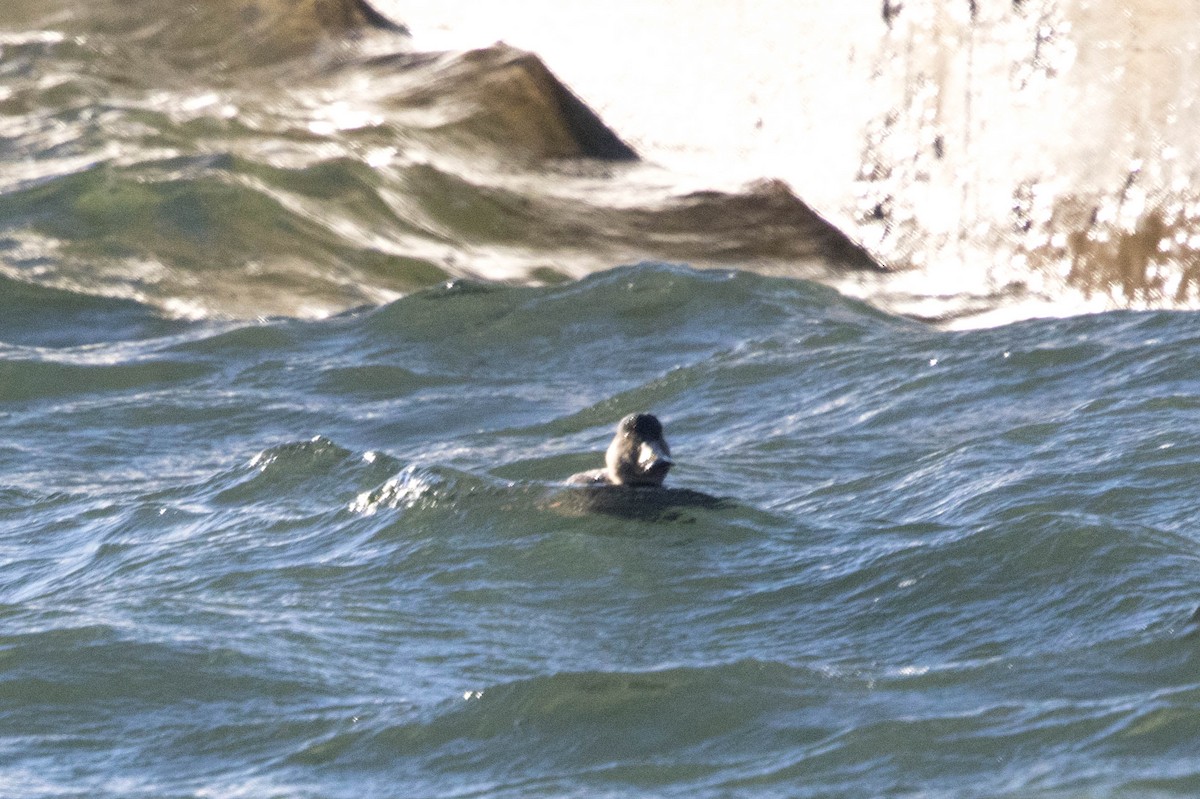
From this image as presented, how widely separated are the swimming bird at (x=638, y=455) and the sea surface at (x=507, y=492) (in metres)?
0.25

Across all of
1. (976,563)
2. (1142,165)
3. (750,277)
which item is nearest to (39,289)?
(750,277)

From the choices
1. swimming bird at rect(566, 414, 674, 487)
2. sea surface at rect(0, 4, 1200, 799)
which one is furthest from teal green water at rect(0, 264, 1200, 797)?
swimming bird at rect(566, 414, 674, 487)

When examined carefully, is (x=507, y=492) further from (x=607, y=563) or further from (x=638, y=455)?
(x=607, y=563)

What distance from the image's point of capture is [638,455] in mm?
8297

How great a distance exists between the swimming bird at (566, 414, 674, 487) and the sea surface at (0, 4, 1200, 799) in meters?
0.25

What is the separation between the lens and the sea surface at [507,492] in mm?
5941

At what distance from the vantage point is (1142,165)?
10531 millimetres

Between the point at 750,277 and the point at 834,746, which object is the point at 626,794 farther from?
the point at 750,277

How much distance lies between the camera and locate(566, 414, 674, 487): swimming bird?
325 inches

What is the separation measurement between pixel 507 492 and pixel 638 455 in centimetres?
68

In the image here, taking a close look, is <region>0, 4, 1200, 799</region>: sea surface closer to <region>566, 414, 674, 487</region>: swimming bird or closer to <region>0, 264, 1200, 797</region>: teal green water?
<region>0, 264, 1200, 797</region>: teal green water

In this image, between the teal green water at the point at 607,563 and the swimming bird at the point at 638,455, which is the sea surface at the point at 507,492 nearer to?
the teal green water at the point at 607,563

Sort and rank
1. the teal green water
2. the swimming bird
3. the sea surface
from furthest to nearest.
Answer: the swimming bird → the sea surface → the teal green water

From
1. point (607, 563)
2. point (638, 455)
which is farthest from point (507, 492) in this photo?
point (607, 563)
